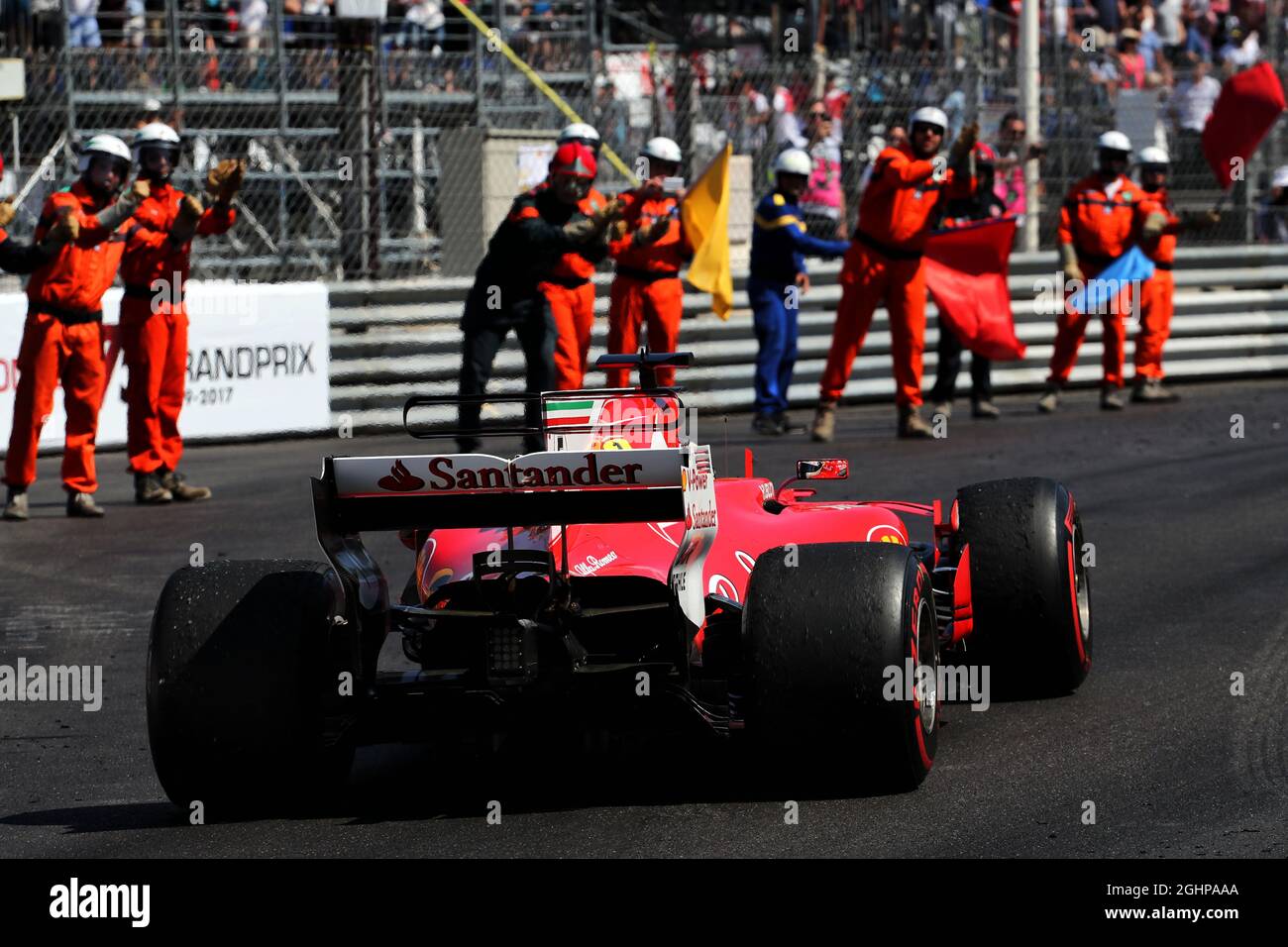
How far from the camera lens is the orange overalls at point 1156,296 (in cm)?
1614

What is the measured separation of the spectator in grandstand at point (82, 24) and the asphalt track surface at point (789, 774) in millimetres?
6491

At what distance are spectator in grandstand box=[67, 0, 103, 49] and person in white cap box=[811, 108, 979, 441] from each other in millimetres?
6278

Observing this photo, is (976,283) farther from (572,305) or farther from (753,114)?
(572,305)

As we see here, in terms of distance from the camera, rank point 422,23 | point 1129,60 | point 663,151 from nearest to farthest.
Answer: point 663,151 → point 422,23 → point 1129,60

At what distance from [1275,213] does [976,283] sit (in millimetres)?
5562

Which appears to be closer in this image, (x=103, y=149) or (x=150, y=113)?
(x=103, y=149)

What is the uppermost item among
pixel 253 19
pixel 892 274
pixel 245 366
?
pixel 253 19

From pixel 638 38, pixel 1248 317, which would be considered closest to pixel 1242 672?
pixel 1248 317

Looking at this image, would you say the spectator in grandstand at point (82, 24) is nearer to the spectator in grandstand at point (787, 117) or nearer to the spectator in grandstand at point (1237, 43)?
the spectator in grandstand at point (787, 117)

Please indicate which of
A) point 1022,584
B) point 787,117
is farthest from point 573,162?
point 1022,584

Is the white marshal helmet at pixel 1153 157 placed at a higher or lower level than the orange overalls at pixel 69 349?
higher

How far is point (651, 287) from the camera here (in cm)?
1466

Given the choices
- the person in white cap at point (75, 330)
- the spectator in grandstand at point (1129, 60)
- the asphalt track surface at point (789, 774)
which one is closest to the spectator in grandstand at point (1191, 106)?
the spectator in grandstand at point (1129, 60)

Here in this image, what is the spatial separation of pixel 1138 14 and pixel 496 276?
38.3 ft
